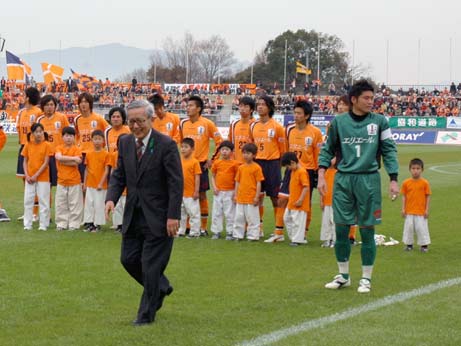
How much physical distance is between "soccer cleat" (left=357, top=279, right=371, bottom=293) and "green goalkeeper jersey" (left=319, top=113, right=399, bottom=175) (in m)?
1.12

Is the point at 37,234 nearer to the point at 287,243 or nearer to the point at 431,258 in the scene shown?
the point at 287,243

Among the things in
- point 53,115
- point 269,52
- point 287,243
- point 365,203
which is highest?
point 269,52

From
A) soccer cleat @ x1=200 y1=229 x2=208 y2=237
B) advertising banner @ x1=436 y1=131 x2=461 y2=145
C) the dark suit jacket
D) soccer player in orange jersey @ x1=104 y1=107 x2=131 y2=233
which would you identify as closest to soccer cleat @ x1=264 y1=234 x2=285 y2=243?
soccer cleat @ x1=200 y1=229 x2=208 y2=237

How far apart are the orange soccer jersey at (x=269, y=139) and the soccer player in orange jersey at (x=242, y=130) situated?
197 mm

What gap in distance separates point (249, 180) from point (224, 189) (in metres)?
0.55

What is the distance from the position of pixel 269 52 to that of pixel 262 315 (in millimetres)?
90605

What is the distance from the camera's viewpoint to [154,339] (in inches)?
256

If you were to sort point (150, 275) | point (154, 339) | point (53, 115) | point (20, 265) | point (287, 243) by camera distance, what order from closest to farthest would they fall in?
1. point (154, 339)
2. point (150, 275)
3. point (20, 265)
4. point (287, 243)
5. point (53, 115)

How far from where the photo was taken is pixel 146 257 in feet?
22.9

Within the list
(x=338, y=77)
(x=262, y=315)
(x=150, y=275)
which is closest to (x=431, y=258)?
(x=262, y=315)

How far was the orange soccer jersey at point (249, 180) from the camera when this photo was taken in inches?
485

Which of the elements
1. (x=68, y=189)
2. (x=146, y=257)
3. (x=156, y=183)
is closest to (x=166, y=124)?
(x=68, y=189)

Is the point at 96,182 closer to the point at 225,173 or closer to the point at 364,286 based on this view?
the point at 225,173

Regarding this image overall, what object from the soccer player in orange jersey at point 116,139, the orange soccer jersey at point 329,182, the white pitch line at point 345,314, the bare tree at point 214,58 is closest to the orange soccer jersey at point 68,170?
the soccer player in orange jersey at point 116,139
